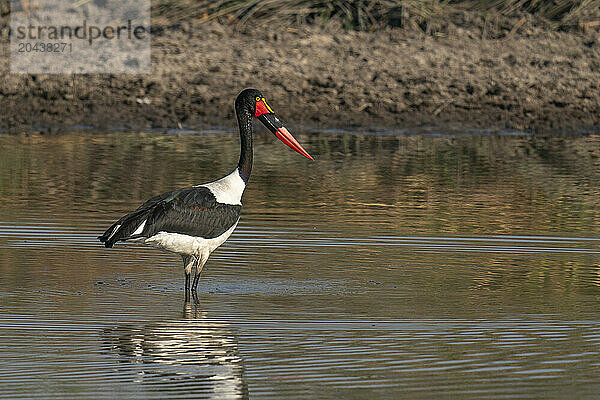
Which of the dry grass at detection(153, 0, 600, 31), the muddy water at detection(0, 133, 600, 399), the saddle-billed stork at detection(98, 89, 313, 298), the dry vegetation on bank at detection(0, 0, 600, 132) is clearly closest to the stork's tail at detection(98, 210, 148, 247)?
the saddle-billed stork at detection(98, 89, 313, 298)

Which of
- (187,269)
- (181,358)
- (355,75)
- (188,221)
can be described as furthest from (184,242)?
(355,75)

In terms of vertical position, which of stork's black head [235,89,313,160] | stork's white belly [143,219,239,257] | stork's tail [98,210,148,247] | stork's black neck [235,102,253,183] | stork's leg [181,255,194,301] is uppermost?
stork's black head [235,89,313,160]

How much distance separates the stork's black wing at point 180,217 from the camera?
1002 centimetres

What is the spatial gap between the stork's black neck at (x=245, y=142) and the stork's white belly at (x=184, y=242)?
601 mm

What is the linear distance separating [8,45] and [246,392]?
1774 cm

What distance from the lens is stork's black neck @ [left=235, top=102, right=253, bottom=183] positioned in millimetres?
11016

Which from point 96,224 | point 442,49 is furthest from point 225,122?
point 96,224

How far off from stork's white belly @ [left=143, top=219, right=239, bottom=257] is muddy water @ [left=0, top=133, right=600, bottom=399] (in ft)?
0.99

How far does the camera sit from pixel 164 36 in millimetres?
24469

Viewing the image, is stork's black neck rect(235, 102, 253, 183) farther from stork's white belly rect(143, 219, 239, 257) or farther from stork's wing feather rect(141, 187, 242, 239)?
stork's white belly rect(143, 219, 239, 257)

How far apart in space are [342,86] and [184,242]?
13.1 metres

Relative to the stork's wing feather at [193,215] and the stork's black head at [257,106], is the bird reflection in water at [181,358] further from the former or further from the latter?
the stork's black head at [257,106]

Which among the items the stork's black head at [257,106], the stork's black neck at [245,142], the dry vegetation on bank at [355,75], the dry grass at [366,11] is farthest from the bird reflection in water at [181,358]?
the dry grass at [366,11]

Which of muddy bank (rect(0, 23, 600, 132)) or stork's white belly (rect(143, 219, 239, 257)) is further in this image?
muddy bank (rect(0, 23, 600, 132))
